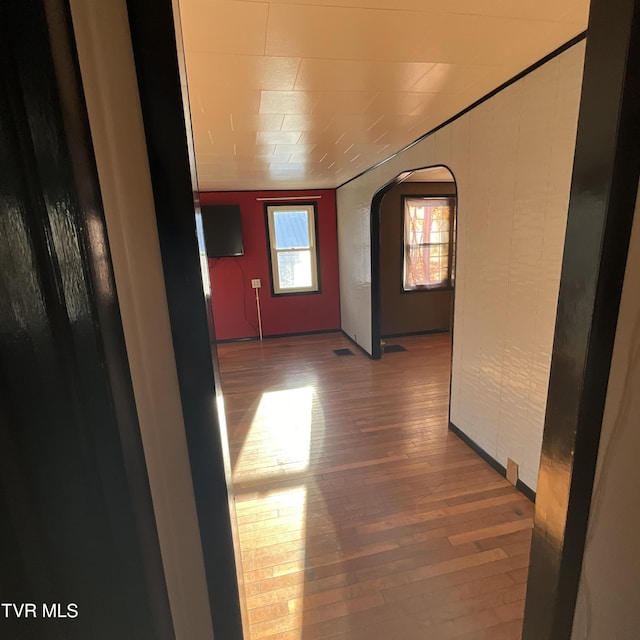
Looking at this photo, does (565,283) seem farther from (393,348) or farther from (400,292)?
(400,292)

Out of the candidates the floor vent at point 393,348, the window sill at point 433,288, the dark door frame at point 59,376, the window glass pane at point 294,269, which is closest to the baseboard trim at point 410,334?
the floor vent at point 393,348

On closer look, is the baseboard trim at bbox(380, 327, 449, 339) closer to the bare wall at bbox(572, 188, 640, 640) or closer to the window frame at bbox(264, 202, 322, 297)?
the window frame at bbox(264, 202, 322, 297)

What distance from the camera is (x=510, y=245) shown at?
2023mm

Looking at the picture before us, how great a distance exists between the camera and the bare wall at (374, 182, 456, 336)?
506 centimetres

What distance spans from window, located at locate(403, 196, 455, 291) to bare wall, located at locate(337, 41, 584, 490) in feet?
7.67

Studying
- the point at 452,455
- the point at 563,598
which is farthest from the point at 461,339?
the point at 563,598

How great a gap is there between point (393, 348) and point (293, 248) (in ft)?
7.37

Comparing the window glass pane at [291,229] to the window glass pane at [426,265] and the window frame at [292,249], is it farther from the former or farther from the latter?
the window glass pane at [426,265]

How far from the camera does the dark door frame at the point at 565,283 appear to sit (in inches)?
20.9

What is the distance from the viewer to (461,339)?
262 cm

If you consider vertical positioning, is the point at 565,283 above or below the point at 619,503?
above

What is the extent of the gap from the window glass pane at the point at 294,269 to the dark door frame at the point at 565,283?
16.2 feet

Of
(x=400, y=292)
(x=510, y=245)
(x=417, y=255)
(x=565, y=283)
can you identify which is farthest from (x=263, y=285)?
(x=565, y=283)

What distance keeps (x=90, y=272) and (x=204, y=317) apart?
0.80ft
